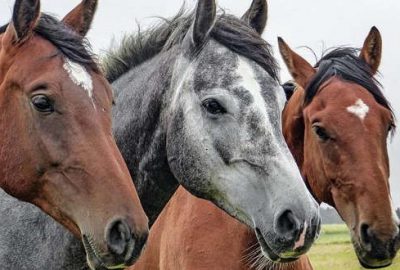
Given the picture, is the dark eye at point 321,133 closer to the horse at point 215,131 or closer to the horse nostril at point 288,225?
the horse at point 215,131

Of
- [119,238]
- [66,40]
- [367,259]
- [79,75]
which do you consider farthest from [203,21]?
[367,259]

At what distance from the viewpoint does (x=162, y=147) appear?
225 inches

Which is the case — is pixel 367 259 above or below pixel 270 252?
below

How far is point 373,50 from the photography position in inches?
304

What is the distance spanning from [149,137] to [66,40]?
118 cm

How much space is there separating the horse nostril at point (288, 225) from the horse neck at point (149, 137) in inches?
49.4

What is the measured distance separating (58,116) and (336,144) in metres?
3.00

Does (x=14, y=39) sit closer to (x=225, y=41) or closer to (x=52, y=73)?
(x=52, y=73)

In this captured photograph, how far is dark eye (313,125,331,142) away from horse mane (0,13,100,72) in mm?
2542

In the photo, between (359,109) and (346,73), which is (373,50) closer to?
(346,73)

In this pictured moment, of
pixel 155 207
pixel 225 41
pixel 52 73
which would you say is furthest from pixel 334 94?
pixel 52 73

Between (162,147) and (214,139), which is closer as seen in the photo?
(214,139)

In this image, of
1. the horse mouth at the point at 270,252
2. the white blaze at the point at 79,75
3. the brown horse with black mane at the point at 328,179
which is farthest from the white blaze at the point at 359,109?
the white blaze at the point at 79,75

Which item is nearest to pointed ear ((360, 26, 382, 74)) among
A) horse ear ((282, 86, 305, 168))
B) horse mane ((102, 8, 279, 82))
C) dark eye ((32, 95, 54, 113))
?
horse ear ((282, 86, 305, 168))
